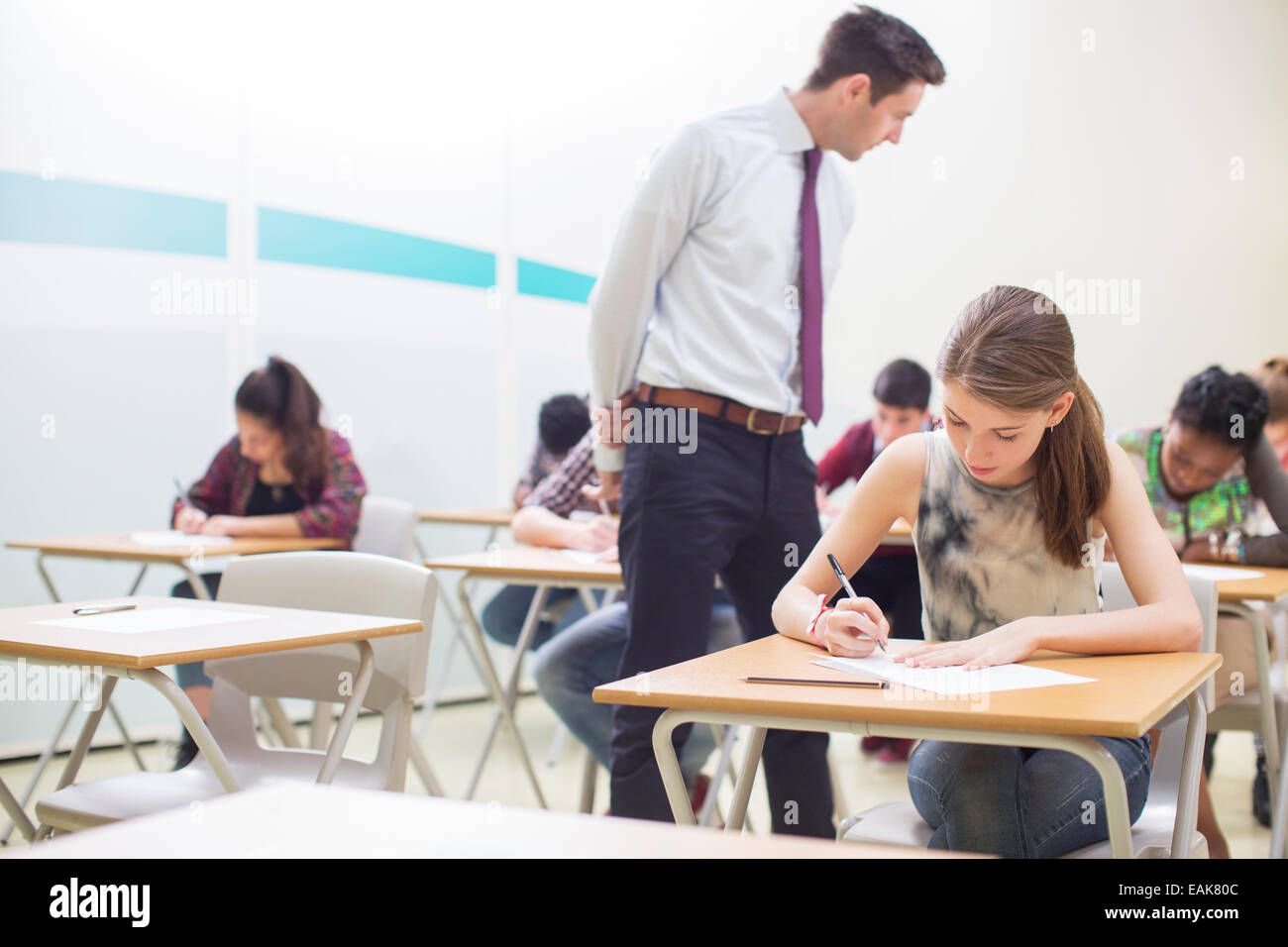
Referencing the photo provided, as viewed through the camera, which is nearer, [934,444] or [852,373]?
[934,444]

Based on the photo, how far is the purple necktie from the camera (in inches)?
85.9

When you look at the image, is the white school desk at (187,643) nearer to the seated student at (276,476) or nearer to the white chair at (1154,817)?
the white chair at (1154,817)

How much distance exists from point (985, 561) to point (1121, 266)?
12.3ft

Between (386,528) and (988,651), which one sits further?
(386,528)

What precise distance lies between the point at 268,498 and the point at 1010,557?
269 centimetres

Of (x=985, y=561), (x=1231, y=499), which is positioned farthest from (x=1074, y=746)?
(x=1231, y=499)

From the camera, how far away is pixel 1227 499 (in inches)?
123

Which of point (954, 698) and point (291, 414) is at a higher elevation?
point (291, 414)

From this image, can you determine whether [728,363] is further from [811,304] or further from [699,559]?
[699,559]

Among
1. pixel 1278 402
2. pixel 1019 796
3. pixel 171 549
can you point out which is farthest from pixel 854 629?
pixel 1278 402

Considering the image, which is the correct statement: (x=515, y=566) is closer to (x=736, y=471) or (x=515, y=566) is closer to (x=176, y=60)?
(x=736, y=471)

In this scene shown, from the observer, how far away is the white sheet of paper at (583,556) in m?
2.77

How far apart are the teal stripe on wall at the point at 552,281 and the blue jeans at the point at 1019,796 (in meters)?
3.88
